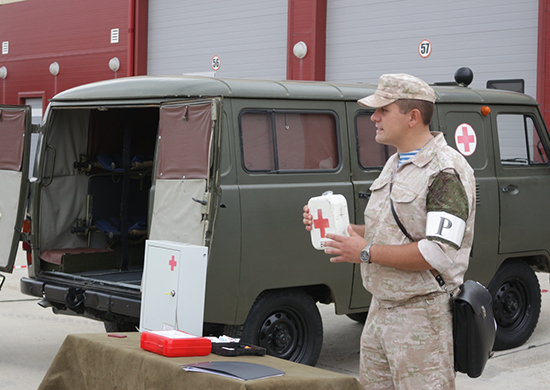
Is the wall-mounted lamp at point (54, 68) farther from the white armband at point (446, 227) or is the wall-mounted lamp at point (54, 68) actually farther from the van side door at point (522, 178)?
the white armband at point (446, 227)

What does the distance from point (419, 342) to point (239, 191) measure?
8.36 ft

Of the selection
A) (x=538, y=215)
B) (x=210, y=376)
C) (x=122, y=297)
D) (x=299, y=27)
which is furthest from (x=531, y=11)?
(x=210, y=376)

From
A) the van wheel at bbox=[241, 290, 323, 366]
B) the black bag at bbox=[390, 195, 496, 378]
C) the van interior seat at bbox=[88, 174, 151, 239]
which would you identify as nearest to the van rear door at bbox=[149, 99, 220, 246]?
the van wheel at bbox=[241, 290, 323, 366]

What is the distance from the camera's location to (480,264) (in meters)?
6.59

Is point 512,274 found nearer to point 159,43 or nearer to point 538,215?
point 538,215

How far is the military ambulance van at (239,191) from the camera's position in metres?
5.35

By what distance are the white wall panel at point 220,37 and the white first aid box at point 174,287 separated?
1175 cm

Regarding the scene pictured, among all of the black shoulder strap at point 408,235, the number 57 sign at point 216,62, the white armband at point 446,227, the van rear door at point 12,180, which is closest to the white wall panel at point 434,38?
the number 57 sign at point 216,62

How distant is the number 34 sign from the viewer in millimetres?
13625

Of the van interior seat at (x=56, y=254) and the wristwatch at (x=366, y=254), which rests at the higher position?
the wristwatch at (x=366, y=254)

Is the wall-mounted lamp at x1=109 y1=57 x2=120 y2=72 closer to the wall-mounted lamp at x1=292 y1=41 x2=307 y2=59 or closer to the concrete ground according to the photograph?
the wall-mounted lamp at x1=292 y1=41 x2=307 y2=59

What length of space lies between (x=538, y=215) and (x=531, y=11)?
616 cm

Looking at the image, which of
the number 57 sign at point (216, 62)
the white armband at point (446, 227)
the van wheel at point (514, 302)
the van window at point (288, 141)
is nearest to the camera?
the white armband at point (446, 227)

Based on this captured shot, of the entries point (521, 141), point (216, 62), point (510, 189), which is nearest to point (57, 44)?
point (216, 62)
